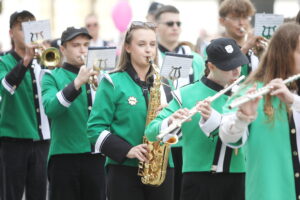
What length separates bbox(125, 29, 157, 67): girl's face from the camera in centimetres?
701

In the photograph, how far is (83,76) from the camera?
7.75 metres

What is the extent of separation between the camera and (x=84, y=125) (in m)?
8.09

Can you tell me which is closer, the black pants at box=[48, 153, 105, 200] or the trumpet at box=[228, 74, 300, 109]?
→ the trumpet at box=[228, 74, 300, 109]

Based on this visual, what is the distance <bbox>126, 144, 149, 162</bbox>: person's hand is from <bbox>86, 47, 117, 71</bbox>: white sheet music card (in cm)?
140

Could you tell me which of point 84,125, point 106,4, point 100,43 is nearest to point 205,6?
point 106,4

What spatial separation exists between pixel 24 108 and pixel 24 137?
33cm

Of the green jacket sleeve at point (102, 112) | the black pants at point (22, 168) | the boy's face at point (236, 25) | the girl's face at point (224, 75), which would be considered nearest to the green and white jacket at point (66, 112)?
the black pants at point (22, 168)

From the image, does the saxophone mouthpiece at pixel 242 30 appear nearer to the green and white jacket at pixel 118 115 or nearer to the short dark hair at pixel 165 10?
the short dark hair at pixel 165 10

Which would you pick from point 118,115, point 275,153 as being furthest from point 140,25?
point 275,153

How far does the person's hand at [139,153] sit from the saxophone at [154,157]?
12cm

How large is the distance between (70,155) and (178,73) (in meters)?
1.41

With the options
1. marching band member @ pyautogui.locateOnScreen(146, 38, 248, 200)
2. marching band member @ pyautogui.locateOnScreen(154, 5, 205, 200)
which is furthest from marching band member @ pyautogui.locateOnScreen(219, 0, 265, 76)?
marching band member @ pyautogui.locateOnScreen(146, 38, 248, 200)

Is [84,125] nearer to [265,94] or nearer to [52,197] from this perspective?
[52,197]

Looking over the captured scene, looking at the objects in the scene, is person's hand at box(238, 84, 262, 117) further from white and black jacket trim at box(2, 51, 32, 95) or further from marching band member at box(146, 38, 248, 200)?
white and black jacket trim at box(2, 51, 32, 95)
